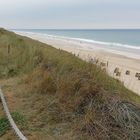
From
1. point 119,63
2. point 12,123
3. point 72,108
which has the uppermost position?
point 72,108

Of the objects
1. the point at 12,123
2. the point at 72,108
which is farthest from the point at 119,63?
the point at 12,123

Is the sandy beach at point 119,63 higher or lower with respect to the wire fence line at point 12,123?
lower

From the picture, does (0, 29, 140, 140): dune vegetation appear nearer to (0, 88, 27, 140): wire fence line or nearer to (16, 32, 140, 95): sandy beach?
(0, 88, 27, 140): wire fence line

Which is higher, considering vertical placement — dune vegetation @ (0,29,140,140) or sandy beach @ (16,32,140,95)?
dune vegetation @ (0,29,140,140)

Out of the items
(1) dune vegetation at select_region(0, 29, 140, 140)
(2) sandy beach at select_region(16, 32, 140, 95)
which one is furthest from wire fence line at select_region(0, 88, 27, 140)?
(2) sandy beach at select_region(16, 32, 140, 95)

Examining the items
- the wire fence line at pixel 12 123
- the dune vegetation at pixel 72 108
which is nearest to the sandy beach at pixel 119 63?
the dune vegetation at pixel 72 108

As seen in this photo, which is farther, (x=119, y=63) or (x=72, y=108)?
(x=119, y=63)

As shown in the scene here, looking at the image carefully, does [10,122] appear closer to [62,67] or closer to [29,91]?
[29,91]

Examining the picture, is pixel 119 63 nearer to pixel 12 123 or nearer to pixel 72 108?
pixel 72 108

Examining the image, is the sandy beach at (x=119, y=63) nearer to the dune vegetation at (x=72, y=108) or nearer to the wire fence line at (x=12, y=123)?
the dune vegetation at (x=72, y=108)

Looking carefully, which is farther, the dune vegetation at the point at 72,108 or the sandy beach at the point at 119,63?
the sandy beach at the point at 119,63

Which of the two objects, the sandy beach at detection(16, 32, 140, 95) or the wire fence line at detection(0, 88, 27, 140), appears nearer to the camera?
the wire fence line at detection(0, 88, 27, 140)

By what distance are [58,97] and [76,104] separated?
0.76m

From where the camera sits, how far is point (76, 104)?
6930mm
